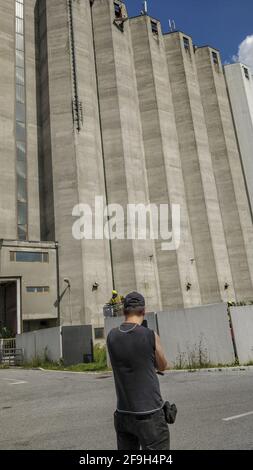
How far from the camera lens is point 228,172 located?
49.2 m

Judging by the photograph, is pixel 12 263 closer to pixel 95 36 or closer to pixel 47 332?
pixel 47 332

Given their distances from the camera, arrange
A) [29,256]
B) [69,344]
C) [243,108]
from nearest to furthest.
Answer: [69,344], [29,256], [243,108]

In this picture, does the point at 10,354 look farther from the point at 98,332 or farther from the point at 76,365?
the point at 98,332

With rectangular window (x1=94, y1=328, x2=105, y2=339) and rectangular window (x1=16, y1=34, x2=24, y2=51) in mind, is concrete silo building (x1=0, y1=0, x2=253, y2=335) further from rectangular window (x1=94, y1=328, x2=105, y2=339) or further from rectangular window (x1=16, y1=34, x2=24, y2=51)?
rectangular window (x1=94, y1=328, x2=105, y2=339)

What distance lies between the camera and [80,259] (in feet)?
113

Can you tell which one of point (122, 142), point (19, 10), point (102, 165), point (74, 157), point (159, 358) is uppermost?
point (19, 10)

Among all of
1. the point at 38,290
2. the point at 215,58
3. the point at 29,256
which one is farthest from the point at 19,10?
the point at 38,290

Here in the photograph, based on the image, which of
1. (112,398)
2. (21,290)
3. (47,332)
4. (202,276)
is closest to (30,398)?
(112,398)

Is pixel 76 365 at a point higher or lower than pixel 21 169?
lower

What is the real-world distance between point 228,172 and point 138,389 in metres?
48.6

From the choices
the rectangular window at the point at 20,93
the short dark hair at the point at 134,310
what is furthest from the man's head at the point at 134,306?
the rectangular window at the point at 20,93

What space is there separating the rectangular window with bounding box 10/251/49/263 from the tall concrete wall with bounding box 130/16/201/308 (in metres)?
12.1

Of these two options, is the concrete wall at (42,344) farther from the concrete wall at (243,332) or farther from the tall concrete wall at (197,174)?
the tall concrete wall at (197,174)

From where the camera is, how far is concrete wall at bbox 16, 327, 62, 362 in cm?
2139
